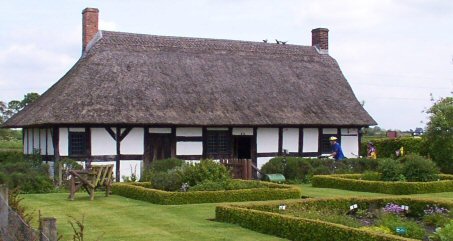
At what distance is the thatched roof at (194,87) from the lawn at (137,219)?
7615 mm

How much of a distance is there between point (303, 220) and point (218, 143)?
18.2 metres

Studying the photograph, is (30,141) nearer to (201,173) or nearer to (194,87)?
(194,87)

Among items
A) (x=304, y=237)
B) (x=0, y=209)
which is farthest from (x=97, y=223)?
(x=304, y=237)

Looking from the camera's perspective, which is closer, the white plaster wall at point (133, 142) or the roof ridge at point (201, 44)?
the white plaster wall at point (133, 142)

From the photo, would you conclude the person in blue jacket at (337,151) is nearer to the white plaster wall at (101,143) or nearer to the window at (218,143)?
the window at (218,143)

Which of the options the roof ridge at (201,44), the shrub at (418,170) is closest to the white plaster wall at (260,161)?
the roof ridge at (201,44)

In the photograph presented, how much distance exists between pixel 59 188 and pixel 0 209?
13785 mm

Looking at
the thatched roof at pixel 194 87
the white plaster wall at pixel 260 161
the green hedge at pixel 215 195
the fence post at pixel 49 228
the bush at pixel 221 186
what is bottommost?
the green hedge at pixel 215 195

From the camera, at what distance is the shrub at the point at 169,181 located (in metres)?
20.3

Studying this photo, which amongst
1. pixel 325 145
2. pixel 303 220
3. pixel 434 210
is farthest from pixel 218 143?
pixel 303 220

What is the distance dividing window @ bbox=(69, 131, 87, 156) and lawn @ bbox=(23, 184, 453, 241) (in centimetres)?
644

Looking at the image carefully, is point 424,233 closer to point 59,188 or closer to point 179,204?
→ point 179,204

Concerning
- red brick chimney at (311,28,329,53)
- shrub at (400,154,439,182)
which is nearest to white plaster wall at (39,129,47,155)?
shrub at (400,154,439,182)

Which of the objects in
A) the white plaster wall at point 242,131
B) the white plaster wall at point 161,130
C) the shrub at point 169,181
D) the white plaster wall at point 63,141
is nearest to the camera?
the shrub at point 169,181
